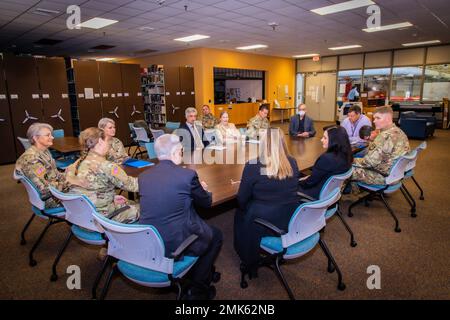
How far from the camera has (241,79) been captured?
14.1 meters

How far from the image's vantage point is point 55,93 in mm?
7820

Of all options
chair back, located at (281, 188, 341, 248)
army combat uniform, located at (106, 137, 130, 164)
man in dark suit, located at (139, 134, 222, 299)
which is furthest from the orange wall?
chair back, located at (281, 188, 341, 248)

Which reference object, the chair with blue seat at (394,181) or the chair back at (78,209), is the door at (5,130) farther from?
the chair with blue seat at (394,181)

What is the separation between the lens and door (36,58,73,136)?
300 inches

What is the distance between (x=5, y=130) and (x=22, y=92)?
3.44ft

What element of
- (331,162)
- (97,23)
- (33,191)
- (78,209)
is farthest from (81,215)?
(97,23)

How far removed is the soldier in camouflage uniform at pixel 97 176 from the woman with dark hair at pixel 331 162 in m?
1.63

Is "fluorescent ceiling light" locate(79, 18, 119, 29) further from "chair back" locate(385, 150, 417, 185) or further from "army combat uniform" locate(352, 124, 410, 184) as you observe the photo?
"chair back" locate(385, 150, 417, 185)

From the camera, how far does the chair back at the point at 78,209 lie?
2039mm

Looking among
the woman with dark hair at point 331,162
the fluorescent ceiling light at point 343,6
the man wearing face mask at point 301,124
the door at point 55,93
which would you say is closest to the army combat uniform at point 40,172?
the woman with dark hair at point 331,162

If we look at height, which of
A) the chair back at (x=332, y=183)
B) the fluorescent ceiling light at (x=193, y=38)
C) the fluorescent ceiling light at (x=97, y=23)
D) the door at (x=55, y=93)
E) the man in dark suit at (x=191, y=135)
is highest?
the fluorescent ceiling light at (x=193, y=38)

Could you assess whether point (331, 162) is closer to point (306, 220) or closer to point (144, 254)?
point (306, 220)

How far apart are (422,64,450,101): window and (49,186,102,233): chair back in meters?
14.0
